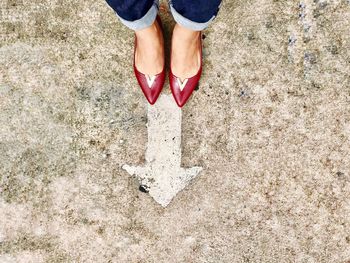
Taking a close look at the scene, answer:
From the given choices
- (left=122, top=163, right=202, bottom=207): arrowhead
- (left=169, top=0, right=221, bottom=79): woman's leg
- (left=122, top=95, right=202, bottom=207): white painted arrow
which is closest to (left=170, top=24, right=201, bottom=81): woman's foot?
(left=169, top=0, right=221, bottom=79): woman's leg

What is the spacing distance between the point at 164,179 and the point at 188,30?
83 cm

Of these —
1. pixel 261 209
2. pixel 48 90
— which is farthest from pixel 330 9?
pixel 48 90

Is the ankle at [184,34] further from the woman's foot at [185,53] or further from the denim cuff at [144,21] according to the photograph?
the denim cuff at [144,21]

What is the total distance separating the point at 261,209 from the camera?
2.48 m

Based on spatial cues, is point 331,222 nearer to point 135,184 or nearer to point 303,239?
point 303,239

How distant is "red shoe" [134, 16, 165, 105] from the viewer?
7.92 ft

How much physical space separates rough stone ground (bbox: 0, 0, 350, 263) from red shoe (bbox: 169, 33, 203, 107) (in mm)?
86

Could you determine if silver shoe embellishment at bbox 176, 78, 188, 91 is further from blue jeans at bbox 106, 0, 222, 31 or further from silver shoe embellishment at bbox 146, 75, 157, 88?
blue jeans at bbox 106, 0, 222, 31

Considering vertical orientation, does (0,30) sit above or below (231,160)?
above

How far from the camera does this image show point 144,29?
2.13m

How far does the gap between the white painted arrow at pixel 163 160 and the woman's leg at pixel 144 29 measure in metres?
0.25

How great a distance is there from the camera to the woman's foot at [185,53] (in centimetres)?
218

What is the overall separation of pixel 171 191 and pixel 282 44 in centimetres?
99

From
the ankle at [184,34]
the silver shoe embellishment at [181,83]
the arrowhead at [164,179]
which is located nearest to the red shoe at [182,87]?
the silver shoe embellishment at [181,83]
